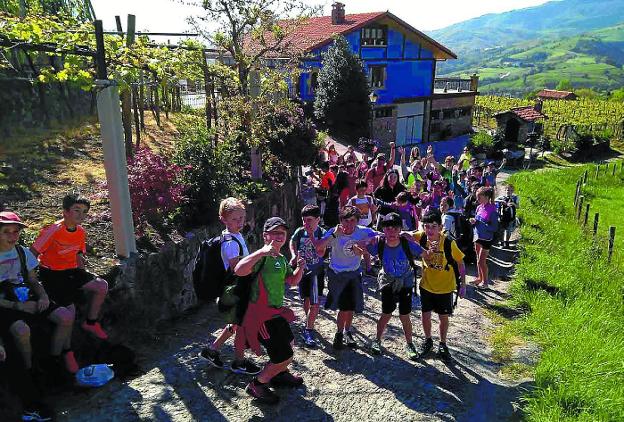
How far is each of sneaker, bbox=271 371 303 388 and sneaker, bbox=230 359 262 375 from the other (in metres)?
0.20

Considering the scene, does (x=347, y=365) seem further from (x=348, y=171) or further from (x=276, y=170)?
(x=276, y=170)

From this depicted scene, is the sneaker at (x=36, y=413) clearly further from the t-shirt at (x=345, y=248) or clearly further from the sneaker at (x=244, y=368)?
the t-shirt at (x=345, y=248)

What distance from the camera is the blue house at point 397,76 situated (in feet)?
84.4

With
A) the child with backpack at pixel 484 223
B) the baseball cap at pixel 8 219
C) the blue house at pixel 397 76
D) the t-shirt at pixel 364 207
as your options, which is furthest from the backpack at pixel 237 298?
the blue house at pixel 397 76

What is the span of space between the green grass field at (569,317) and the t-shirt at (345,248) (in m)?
2.14

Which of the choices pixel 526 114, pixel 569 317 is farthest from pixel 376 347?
pixel 526 114

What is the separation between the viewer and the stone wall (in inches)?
208

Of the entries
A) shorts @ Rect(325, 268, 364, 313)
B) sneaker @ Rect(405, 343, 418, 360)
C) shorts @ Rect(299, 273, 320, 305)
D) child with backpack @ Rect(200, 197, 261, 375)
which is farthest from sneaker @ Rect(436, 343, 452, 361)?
child with backpack @ Rect(200, 197, 261, 375)

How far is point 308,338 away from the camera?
18.3 feet

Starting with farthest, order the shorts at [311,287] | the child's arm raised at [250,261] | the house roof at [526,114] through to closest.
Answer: the house roof at [526,114], the shorts at [311,287], the child's arm raised at [250,261]

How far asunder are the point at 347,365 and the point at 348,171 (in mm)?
5021

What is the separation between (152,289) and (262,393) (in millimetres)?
2188

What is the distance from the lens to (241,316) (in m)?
4.28

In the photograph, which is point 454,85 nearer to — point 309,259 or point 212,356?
point 309,259
